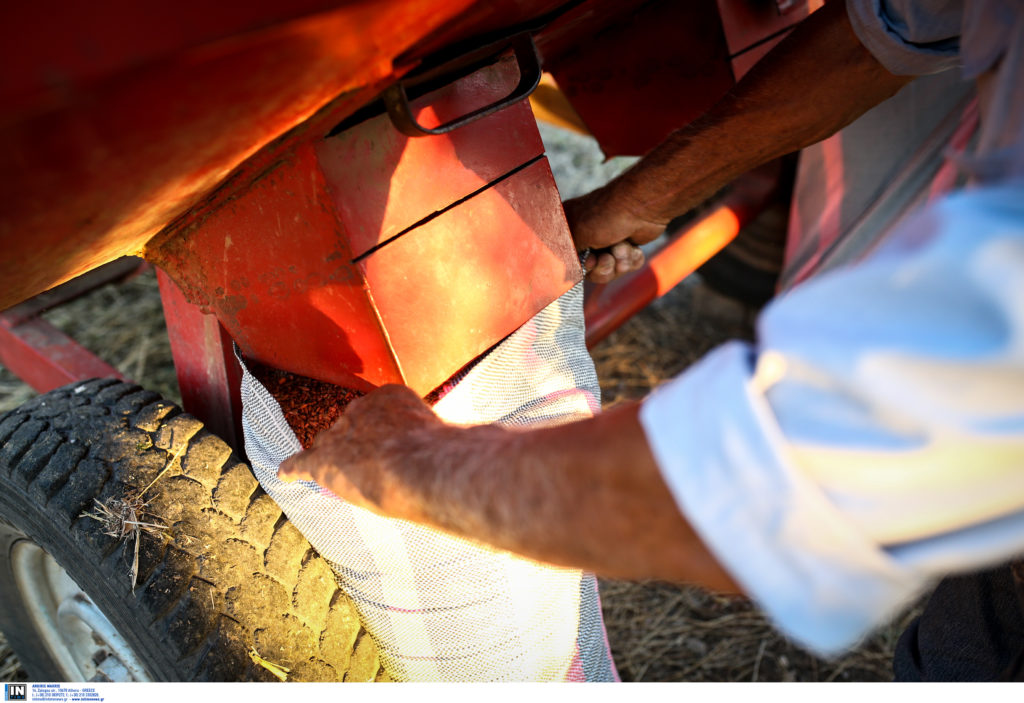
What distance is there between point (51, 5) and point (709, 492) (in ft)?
1.61

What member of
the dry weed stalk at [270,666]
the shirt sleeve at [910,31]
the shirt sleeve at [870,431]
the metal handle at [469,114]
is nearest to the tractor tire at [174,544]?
the dry weed stalk at [270,666]

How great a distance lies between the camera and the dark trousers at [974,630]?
39.8 inches

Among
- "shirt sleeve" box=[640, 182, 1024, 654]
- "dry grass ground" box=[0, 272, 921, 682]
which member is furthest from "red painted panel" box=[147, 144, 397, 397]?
"dry grass ground" box=[0, 272, 921, 682]

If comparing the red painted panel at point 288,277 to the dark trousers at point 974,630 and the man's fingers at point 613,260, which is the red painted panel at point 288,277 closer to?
the man's fingers at point 613,260

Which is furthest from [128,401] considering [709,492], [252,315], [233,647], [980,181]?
[980,181]

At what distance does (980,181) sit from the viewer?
532mm

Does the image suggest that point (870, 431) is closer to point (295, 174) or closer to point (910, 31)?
point (295, 174)

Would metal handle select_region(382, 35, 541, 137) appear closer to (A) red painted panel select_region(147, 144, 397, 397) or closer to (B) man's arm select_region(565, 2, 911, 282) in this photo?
(A) red painted panel select_region(147, 144, 397, 397)

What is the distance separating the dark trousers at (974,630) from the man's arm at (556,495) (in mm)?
682

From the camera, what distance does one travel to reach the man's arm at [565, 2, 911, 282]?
108 cm

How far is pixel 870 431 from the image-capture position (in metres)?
0.46

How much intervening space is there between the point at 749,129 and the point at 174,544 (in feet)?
3.34

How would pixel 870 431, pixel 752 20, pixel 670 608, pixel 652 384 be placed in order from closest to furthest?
pixel 870 431, pixel 752 20, pixel 670 608, pixel 652 384

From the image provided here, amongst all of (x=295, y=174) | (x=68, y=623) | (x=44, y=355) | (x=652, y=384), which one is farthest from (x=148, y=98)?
(x=652, y=384)
